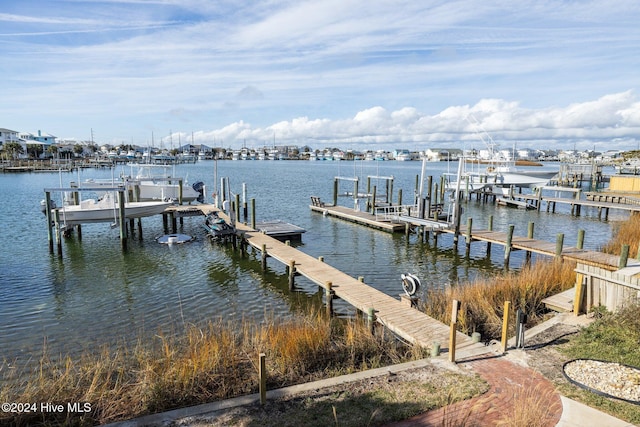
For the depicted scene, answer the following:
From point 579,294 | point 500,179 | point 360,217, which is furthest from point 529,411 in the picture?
point 500,179

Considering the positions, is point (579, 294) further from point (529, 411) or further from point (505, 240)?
point (505, 240)

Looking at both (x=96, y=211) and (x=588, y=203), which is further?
(x=588, y=203)

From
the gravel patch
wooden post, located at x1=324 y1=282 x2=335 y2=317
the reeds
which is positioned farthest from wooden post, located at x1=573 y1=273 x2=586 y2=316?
wooden post, located at x1=324 y1=282 x2=335 y2=317

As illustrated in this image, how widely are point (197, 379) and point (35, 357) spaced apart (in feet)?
21.7

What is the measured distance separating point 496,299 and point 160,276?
13.9 m

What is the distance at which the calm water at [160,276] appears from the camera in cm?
1348

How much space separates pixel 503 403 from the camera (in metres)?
7.00

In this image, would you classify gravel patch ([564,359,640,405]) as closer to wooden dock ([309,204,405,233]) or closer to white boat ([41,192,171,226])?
wooden dock ([309,204,405,233])

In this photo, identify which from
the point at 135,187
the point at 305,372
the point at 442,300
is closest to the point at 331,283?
the point at 442,300

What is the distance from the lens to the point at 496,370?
8.16 metres

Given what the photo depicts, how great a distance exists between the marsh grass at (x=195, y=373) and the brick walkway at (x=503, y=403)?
1.99m

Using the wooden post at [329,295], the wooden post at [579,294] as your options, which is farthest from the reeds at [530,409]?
the wooden post at [329,295]

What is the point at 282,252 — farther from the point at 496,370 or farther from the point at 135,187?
the point at 135,187

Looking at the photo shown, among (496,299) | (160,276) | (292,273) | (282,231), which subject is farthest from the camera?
(282,231)
